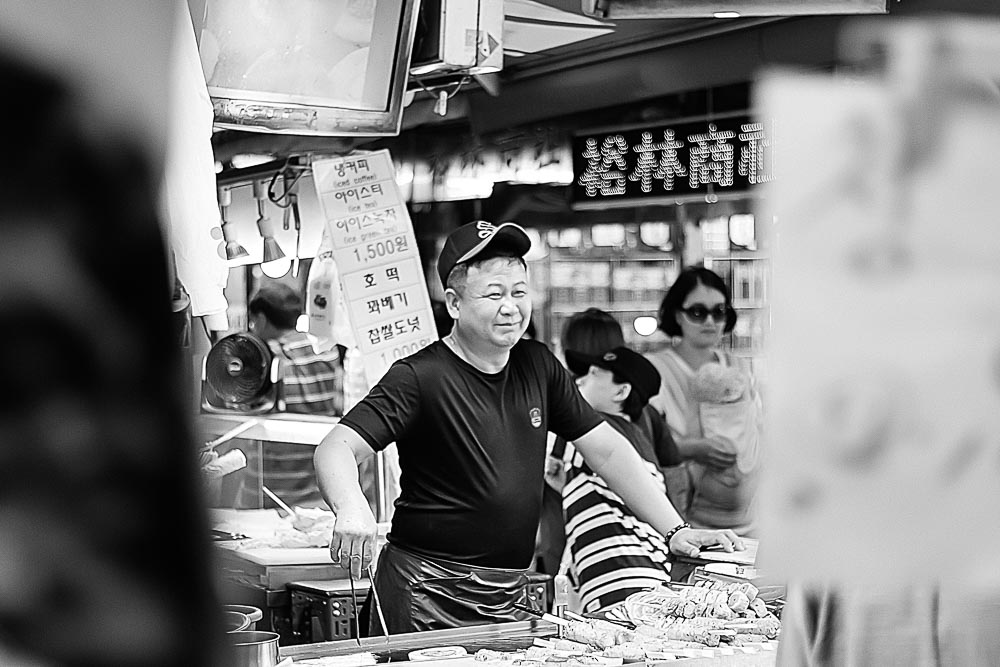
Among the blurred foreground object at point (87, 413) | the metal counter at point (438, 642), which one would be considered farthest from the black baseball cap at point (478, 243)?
the blurred foreground object at point (87, 413)

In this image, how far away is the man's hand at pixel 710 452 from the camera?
17.3 feet

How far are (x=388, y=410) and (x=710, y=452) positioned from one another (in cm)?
201

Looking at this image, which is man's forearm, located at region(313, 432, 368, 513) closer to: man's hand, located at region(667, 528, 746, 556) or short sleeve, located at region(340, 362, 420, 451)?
short sleeve, located at region(340, 362, 420, 451)

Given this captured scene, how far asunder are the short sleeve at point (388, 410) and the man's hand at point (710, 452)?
6.14ft

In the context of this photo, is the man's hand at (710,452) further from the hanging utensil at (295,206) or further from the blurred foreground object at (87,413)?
the blurred foreground object at (87,413)

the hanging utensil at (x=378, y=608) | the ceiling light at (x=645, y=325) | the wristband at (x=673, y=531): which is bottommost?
the hanging utensil at (x=378, y=608)

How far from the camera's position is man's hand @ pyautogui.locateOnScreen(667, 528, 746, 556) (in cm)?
340

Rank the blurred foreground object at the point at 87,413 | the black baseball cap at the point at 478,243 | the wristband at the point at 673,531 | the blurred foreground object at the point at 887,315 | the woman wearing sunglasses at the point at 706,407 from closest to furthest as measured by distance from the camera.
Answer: the blurred foreground object at the point at 87,413 < the blurred foreground object at the point at 887,315 < the wristband at the point at 673,531 < the black baseball cap at the point at 478,243 < the woman wearing sunglasses at the point at 706,407

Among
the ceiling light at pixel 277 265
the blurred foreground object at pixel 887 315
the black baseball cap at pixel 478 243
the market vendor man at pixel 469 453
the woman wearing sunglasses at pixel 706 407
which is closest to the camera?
the blurred foreground object at pixel 887 315

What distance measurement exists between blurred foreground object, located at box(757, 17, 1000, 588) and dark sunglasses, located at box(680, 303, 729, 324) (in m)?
4.68

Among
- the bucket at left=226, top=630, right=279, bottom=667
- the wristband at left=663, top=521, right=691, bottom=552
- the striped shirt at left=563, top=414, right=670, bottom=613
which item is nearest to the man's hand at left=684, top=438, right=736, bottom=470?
the striped shirt at left=563, top=414, right=670, bottom=613

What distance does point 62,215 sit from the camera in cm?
30

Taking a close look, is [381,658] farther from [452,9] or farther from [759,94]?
[759,94]

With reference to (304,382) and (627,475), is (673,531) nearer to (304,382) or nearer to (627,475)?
(627,475)
